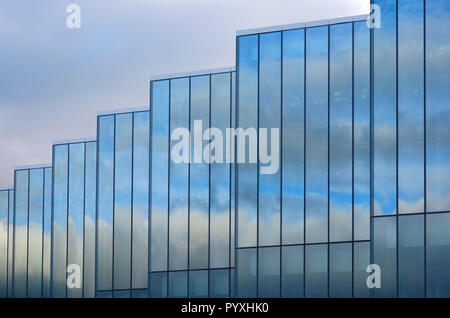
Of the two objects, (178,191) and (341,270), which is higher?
(178,191)

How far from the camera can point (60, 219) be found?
70.1 m

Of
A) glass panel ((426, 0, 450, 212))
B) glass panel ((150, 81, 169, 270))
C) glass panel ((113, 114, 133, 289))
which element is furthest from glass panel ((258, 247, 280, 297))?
glass panel ((113, 114, 133, 289))

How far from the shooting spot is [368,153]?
45.4 metres

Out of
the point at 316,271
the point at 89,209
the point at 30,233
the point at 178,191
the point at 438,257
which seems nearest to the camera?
the point at 438,257

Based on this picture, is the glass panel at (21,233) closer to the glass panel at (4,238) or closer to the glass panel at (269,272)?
the glass panel at (4,238)

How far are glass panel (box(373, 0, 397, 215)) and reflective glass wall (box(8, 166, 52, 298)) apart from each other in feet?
126

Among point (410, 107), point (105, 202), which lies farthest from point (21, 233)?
point (410, 107)

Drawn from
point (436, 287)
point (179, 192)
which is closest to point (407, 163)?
point (436, 287)

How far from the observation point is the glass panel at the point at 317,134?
46406 millimetres

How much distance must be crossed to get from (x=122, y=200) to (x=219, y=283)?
11676mm

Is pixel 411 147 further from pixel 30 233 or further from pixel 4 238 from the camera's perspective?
pixel 4 238

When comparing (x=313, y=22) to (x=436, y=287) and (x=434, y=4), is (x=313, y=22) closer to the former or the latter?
(x=434, y=4)
